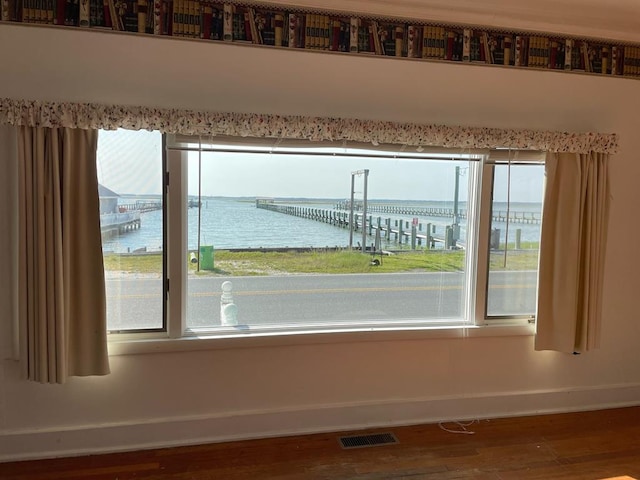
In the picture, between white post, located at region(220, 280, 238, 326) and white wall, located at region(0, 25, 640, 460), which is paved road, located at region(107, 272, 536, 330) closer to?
white post, located at region(220, 280, 238, 326)

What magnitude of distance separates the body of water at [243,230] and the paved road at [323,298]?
0.21 metres

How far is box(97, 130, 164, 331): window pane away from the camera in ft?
8.75

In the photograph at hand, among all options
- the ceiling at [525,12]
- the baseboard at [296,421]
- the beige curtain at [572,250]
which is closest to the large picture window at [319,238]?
the beige curtain at [572,250]

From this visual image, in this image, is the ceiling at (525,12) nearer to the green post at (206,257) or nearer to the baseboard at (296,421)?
the green post at (206,257)

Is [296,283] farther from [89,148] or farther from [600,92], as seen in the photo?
[600,92]

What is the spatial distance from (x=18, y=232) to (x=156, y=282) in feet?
2.43

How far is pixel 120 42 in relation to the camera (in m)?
2.55

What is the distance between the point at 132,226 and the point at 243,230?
0.63m

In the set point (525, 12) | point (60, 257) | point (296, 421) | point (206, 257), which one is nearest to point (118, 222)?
point (60, 257)

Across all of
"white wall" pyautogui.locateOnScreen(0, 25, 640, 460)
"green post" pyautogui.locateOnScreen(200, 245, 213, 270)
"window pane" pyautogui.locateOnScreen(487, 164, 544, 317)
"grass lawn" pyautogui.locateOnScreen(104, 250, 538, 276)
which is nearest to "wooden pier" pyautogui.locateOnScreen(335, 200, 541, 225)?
"window pane" pyautogui.locateOnScreen(487, 164, 544, 317)

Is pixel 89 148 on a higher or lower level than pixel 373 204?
higher

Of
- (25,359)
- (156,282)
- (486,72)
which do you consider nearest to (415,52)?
(486,72)

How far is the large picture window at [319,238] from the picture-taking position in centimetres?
276

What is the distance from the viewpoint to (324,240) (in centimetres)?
306
